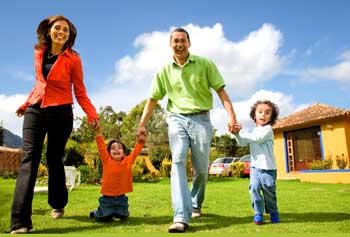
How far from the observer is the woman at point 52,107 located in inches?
132

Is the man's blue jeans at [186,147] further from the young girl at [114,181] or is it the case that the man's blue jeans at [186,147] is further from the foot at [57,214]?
the foot at [57,214]

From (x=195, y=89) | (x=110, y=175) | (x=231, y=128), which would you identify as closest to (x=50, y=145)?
(x=110, y=175)

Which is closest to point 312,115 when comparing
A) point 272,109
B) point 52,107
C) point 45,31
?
point 272,109

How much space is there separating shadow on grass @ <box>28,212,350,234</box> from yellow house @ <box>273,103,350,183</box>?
1105 centimetres

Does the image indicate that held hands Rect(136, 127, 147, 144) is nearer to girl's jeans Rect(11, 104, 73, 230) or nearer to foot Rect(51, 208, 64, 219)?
girl's jeans Rect(11, 104, 73, 230)

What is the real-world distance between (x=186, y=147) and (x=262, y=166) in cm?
86

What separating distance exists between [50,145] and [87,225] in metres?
0.94

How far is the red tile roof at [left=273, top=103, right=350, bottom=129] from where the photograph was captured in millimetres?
17134

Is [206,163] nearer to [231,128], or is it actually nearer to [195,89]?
[231,128]

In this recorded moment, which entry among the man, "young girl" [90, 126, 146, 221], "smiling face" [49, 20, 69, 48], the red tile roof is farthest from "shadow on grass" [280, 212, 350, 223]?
the red tile roof

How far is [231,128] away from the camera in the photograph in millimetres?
3895

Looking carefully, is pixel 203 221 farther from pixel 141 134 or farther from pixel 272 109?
pixel 272 109

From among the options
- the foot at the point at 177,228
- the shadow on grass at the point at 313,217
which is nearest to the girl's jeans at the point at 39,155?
the foot at the point at 177,228

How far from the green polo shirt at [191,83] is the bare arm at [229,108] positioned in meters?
0.07
